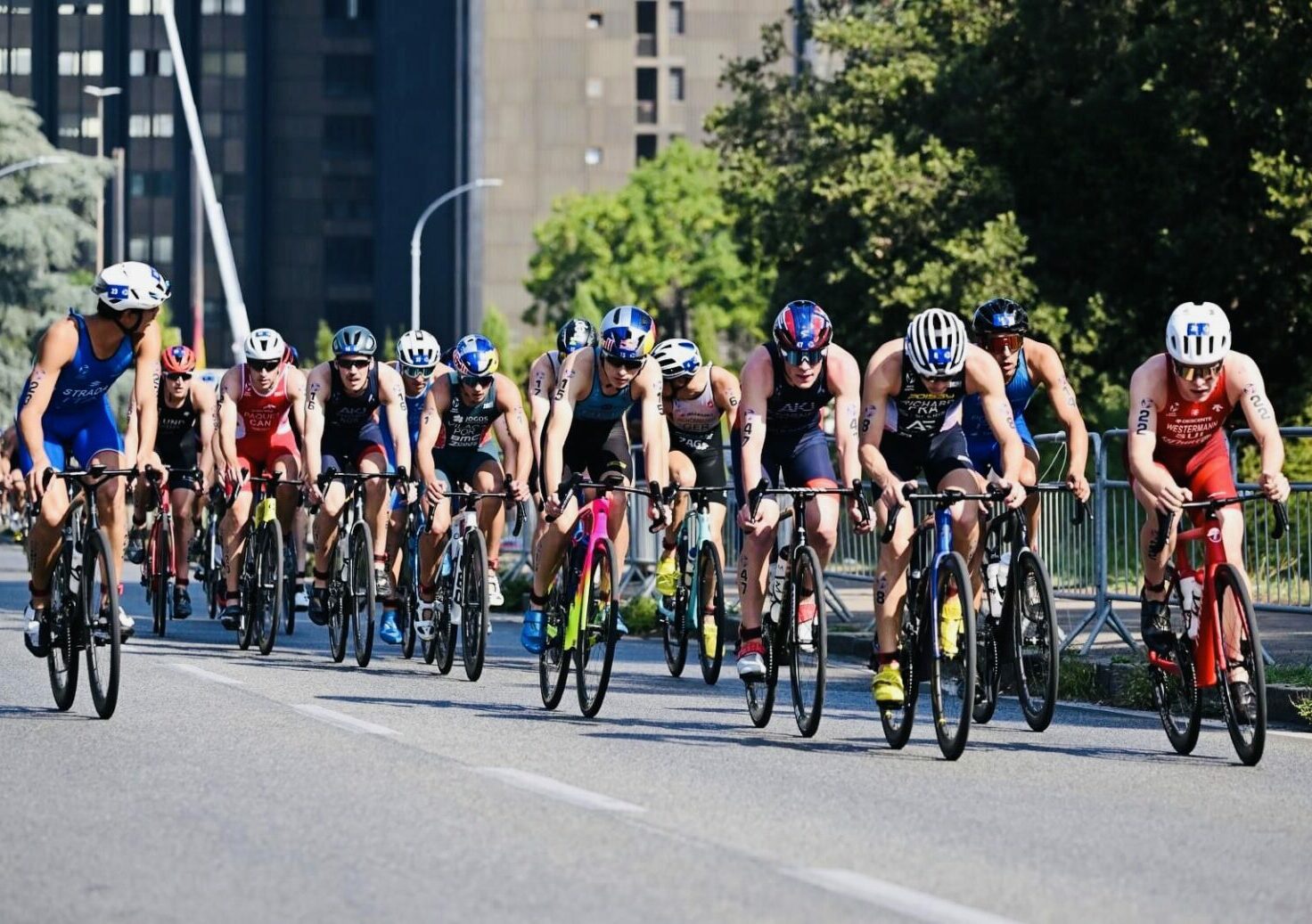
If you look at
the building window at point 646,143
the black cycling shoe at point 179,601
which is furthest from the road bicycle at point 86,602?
the building window at point 646,143

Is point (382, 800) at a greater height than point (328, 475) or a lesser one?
lesser

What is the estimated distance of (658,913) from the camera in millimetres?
7082

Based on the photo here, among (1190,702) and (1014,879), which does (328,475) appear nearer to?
(1190,702)

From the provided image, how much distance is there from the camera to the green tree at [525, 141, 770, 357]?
92.1 metres

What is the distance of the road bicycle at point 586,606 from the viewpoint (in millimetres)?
12422

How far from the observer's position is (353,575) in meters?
16.1

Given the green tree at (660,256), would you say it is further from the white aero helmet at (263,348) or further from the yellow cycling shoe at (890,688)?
the yellow cycling shoe at (890,688)

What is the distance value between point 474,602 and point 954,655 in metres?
4.15

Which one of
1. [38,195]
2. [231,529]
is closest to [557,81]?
[38,195]

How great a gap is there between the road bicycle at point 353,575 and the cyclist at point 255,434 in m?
1.04

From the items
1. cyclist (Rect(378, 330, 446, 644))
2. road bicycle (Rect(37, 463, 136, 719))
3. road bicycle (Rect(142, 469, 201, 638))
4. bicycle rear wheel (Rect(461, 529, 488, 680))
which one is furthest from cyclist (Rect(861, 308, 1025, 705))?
road bicycle (Rect(142, 469, 201, 638))

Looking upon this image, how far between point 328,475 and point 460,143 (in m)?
94.6

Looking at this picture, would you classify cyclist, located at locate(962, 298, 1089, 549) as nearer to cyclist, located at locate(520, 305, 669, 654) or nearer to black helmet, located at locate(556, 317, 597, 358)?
cyclist, located at locate(520, 305, 669, 654)

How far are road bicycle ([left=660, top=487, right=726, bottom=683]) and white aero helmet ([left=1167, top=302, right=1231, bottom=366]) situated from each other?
3990mm
